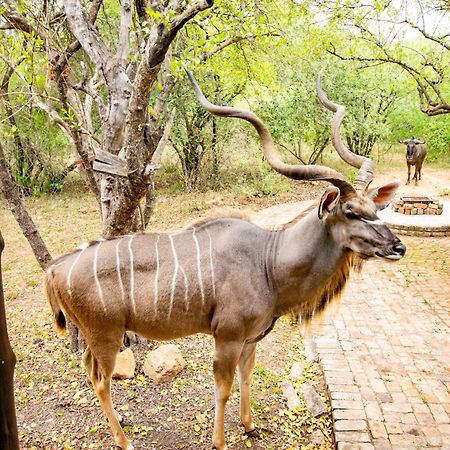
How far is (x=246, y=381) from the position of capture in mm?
3791

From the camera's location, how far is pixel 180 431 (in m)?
3.84

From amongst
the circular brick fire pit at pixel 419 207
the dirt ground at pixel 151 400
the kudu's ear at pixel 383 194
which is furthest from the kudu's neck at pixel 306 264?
the circular brick fire pit at pixel 419 207

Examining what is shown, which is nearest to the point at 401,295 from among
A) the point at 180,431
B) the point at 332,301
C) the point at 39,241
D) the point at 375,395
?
the point at 375,395

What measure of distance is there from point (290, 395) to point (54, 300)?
2404 mm

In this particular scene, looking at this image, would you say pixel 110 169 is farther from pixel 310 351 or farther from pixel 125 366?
pixel 310 351

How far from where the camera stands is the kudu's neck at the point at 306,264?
3.14 m

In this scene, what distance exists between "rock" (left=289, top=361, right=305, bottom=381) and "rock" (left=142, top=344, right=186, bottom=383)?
1.15 m

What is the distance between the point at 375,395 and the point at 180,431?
1891 mm

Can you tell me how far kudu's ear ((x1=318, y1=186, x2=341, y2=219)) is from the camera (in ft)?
9.35

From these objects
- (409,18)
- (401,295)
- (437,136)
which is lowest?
(401,295)

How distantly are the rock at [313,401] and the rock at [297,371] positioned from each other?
0.67 feet

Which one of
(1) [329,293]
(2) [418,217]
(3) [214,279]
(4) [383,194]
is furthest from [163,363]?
(2) [418,217]

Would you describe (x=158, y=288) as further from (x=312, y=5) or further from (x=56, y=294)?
(x=312, y=5)

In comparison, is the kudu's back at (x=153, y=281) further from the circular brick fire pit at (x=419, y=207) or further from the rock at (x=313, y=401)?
the circular brick fire pit at (x=419, y=207)
